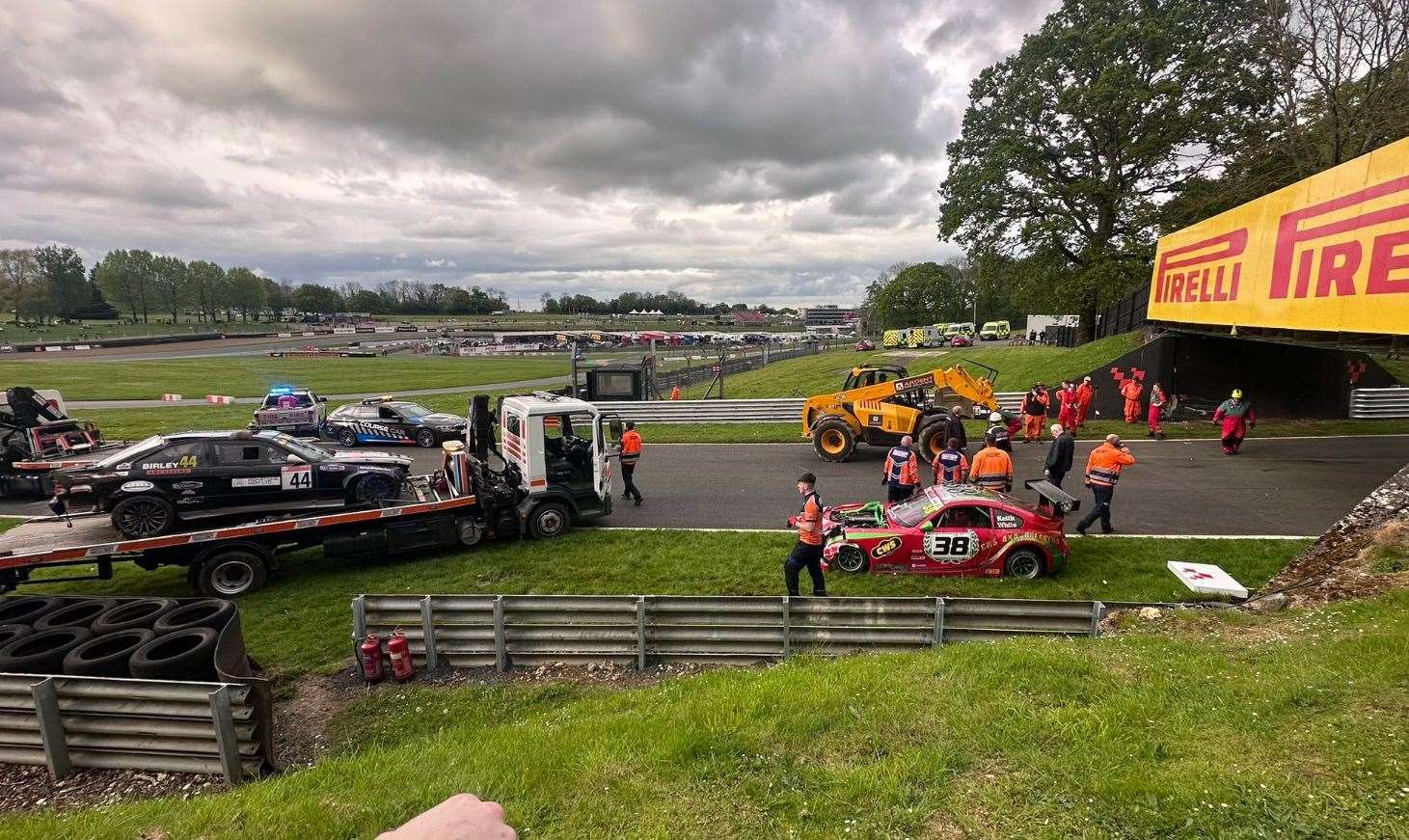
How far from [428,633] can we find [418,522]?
3.48 m

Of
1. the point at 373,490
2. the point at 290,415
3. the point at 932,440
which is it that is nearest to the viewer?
the point at 373,490

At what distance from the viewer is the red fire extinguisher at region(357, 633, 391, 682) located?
6387 mm

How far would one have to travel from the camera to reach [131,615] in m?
6.33

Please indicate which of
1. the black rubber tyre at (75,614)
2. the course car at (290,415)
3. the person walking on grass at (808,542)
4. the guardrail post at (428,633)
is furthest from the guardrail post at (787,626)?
the course car at (290,415)

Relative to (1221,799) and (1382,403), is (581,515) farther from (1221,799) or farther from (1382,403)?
(1382,403)

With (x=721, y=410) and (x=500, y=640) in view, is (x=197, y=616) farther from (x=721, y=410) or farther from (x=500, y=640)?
(x=721, y=410)

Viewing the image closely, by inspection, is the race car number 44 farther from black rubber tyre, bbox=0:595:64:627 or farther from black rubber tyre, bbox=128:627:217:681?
black rubber tyre, bbox=128:627:217:681

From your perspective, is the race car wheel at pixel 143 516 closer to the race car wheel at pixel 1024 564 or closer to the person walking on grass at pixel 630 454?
the person walking on grass at pixel 630 454

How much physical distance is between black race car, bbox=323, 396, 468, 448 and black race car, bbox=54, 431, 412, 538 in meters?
9.43

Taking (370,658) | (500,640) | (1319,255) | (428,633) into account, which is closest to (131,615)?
(370,658)

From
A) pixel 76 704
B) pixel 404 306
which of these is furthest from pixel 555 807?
pixel 404 306

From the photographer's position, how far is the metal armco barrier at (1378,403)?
17844mm

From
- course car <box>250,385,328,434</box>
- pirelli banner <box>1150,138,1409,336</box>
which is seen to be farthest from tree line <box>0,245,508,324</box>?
pirelli banner <box>1150,138,1409,336</box>

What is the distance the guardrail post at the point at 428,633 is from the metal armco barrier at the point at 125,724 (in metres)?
1.74
